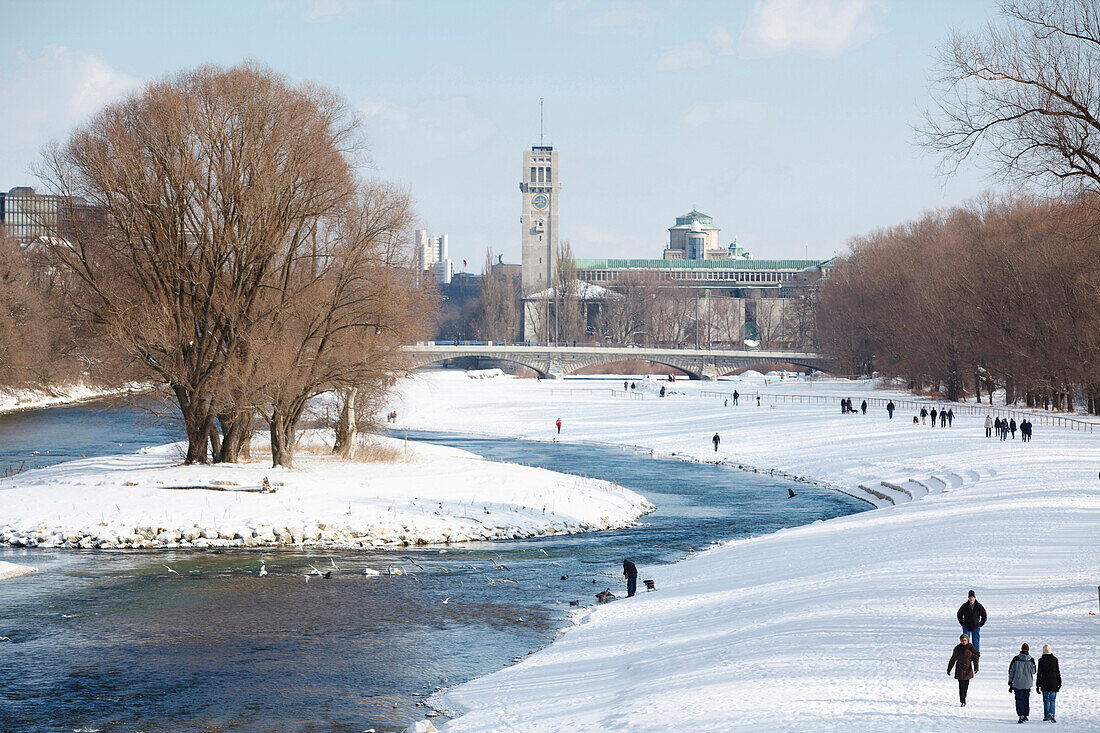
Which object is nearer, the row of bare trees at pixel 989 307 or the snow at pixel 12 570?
the snow at pixel 12 570

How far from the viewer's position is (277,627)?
2242 cm

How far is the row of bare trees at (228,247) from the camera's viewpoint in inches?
1464

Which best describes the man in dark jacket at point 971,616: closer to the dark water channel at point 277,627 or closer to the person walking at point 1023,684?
the person walking at point 1023,684

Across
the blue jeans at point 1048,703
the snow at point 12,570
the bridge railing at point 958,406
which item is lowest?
the snow at point 12,570

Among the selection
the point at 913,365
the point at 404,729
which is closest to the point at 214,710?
the point at 404,729

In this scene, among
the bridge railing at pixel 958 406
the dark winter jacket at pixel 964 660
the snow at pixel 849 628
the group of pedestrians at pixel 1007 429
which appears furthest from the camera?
the bridge railing at pixel 958 406

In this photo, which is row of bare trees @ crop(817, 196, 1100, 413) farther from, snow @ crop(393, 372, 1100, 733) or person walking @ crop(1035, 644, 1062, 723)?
person walking @ crop(1035, 644, 1062, 723)

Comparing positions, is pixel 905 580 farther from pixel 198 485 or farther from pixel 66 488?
pixel 66 488

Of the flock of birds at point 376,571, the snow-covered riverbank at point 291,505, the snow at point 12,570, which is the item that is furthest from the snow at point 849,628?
the snow at point 12,570

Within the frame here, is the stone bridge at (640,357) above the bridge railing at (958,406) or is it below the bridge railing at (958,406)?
above

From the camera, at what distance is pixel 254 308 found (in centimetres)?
3975

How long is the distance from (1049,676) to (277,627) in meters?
15.3

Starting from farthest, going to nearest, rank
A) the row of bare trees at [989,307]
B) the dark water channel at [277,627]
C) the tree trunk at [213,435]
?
1. the row of bare trees at [989,307]
2. the tree trunk at [213,435]
3. the dark water channel at [277,627]

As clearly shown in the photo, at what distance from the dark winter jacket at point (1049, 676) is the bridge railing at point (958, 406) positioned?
5013cm
